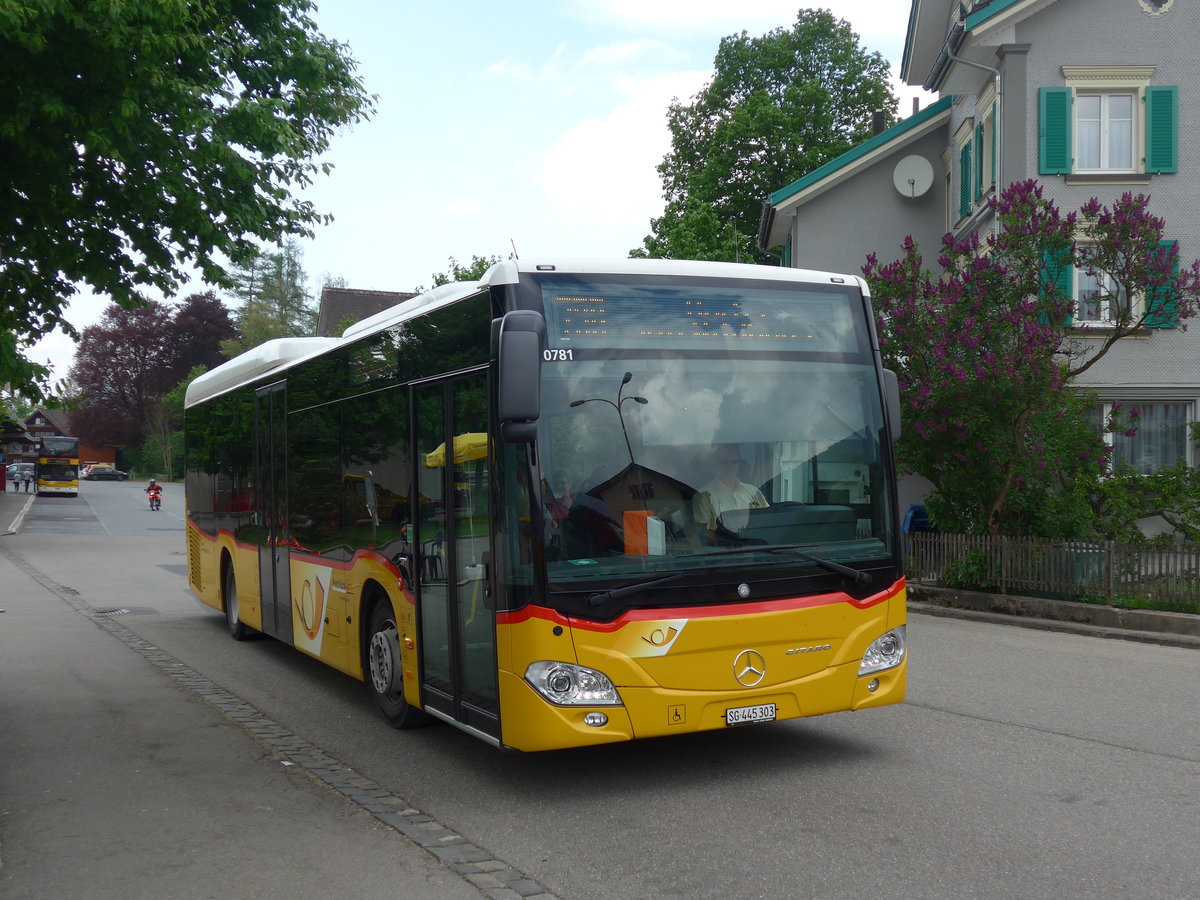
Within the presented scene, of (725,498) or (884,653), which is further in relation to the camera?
(884,653)

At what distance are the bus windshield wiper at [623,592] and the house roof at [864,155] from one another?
75.0 ft

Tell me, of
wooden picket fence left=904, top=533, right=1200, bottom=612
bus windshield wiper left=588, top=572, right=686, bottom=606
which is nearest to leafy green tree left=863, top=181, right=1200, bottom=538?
wooden picket fence left=904, top=533, right=1200, bottom=612

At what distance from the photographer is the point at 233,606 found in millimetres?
13516

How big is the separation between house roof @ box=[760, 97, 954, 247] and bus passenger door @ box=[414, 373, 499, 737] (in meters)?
22.1

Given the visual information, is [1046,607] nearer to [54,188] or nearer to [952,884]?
[952,884]

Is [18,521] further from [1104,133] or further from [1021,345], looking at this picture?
[1021,345]

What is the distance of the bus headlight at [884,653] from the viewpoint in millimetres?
6904

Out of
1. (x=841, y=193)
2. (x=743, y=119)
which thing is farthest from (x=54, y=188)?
(x=743, y=119)

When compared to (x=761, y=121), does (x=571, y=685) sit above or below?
below

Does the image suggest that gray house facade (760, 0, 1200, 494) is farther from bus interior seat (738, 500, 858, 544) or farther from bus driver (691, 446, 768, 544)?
bus driver (691, 446, 768, 544)

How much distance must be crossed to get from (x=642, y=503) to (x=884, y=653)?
1.75 metres

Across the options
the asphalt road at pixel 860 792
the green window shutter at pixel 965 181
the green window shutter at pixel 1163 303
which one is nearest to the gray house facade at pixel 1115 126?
the green window shutter at pixel 965 181

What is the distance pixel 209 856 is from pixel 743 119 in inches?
1616

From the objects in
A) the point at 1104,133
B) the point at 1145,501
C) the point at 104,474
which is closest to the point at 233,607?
the point at 1145,501
